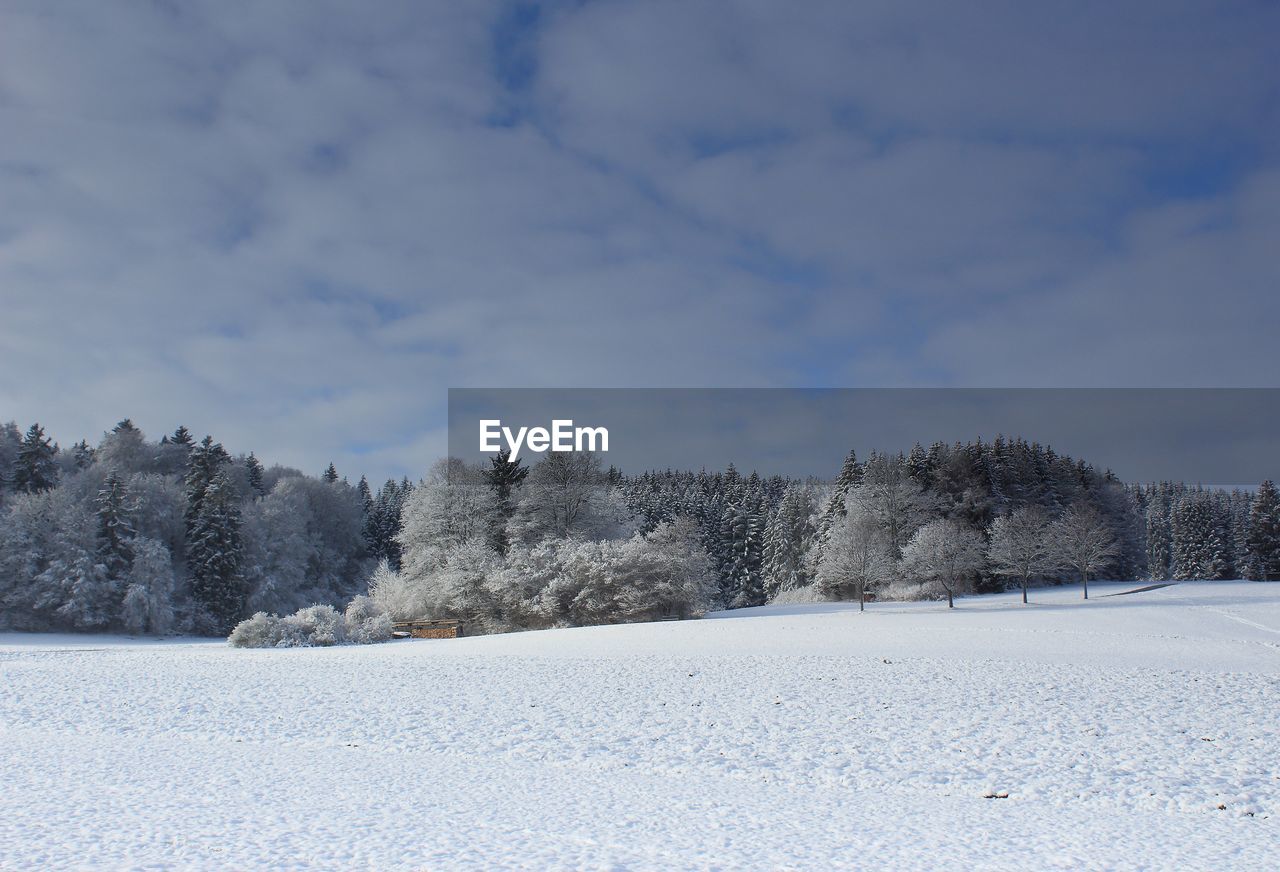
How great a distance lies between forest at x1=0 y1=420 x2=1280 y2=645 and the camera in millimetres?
38469

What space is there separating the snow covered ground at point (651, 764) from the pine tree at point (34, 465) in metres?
44.5

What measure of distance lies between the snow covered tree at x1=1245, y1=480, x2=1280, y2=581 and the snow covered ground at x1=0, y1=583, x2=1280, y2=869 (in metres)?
59.8

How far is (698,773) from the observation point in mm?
9555

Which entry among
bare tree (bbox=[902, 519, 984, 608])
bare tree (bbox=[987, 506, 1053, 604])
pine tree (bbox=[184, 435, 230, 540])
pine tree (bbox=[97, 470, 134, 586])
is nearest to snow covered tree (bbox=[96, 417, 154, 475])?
pine tree (bbox=[184, 435, 230, 540])

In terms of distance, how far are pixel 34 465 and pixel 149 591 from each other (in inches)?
676

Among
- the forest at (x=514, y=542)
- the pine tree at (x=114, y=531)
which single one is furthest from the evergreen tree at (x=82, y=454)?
the pine tree at (x=114, y=531)

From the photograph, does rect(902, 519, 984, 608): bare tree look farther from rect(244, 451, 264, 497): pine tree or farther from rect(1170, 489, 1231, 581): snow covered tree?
rect(244, 451, 264, 497): pine tree

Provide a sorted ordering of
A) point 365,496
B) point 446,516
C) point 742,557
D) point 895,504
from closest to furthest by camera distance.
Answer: point 446,516, point 895,504, point 742,557, point 365,496

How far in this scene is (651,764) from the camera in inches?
392

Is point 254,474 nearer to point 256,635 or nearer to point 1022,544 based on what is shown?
point 256,635

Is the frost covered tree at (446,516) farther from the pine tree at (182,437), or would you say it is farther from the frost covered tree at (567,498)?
the pine tree at (182,437)

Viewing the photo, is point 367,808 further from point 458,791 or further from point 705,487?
point 705,487

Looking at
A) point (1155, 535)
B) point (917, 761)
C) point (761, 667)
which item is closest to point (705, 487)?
point (1155, 535)

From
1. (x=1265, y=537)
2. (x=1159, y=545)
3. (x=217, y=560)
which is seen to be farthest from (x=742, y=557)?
(x=1159, y=545)
